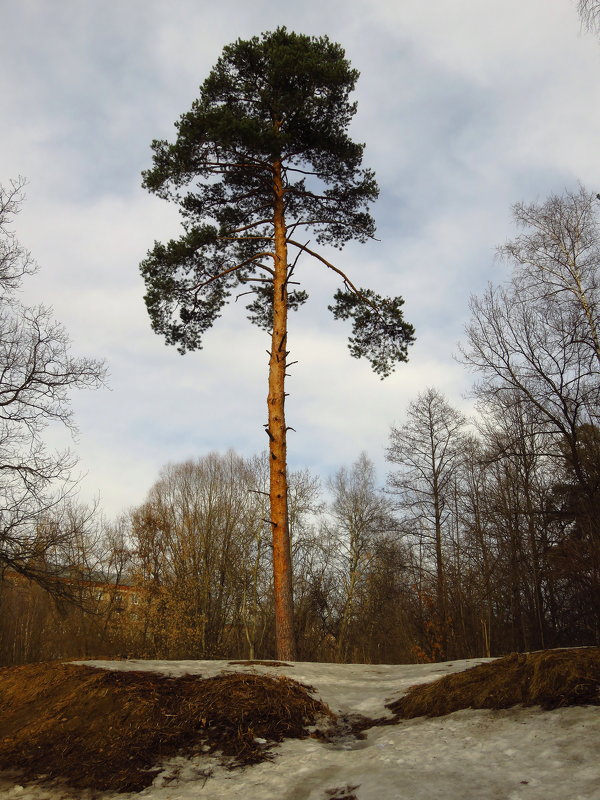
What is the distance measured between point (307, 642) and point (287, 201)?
24691 mm

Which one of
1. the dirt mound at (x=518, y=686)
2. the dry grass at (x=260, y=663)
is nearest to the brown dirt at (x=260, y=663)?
the dry grass at (x=260, y=663)

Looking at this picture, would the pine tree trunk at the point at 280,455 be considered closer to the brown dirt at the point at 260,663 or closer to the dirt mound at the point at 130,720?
the brown dirt at the point at 260,663

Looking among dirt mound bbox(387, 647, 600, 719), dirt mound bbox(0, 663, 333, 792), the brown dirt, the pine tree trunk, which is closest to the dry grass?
the brown dirt

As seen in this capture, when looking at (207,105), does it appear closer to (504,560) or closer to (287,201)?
(287,201)

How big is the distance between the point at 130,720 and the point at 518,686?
2.85m

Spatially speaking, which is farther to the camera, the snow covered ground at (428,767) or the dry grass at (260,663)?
the dry grass at (260,663)

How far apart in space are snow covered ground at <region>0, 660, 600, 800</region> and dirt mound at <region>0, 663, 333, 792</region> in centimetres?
17

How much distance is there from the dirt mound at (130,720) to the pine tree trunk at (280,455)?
446 cm

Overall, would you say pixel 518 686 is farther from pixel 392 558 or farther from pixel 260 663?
pixel 392 558

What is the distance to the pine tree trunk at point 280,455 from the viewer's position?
30.5 ft

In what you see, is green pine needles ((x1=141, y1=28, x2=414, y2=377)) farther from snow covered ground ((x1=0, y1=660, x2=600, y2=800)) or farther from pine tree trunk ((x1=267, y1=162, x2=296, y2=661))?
snow covered ground ((x1=0, y1=660, x2=600, y2=800))

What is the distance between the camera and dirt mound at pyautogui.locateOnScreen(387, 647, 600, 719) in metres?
3.58

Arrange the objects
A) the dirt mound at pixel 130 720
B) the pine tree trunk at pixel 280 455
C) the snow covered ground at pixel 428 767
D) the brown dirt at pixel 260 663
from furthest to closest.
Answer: the pine tree trunk at pixel 280 455 → the brown dirt at pixel 260 663 → the dirt mound at pixel 130 720 → the snow covered ground at pixel 428 767

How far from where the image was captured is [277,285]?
37.3ft
